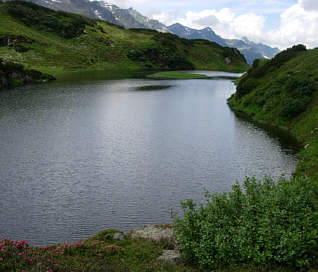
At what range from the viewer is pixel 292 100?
71250 mm

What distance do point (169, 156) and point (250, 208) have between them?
28745mm

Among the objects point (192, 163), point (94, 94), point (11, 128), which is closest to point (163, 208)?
point (192, 163)

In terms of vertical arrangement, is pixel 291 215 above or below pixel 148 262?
above

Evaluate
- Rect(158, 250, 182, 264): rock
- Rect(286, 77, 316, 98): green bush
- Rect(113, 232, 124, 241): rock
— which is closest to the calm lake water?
Rect(113, 232, 124, 241): rock


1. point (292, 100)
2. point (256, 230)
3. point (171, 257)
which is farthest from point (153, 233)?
point (292, 100)

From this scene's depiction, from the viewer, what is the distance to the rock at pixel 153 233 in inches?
1036

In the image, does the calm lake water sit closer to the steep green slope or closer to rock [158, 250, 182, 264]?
the steep green slope

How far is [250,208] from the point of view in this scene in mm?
22266

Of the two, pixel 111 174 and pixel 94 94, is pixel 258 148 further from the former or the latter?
pixel 94 94

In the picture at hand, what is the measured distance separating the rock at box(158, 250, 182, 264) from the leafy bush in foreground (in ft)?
2.34

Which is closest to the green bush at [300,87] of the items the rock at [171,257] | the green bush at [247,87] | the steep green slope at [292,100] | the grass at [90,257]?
the steep green slope at [292,100]

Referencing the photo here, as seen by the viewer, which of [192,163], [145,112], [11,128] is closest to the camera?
[192,163]

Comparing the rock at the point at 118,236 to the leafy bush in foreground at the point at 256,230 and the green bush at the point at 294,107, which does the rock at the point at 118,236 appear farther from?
the green bush at the point at 294,107

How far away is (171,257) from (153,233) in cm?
557
